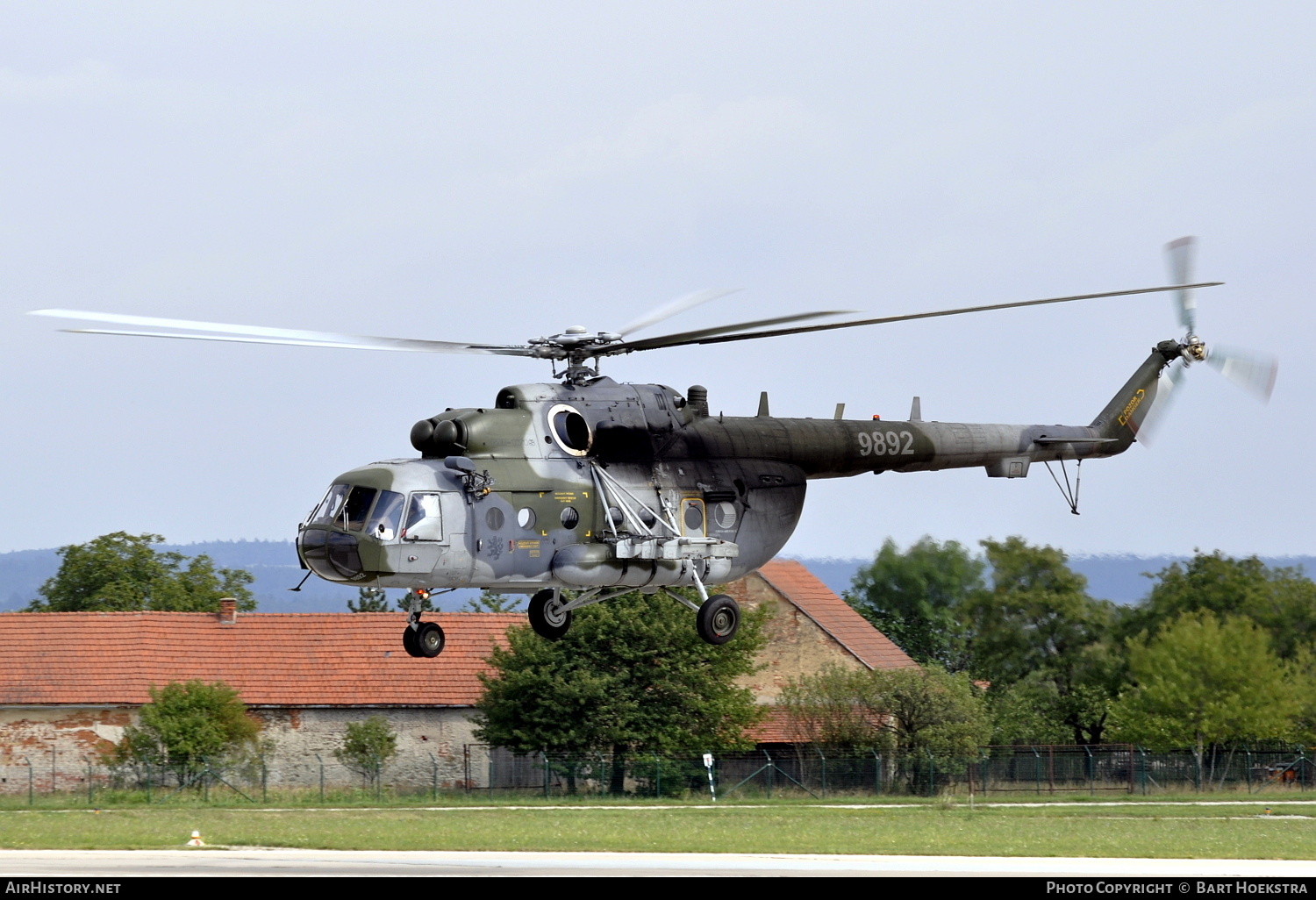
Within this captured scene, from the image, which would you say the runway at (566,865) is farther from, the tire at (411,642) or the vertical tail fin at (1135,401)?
the vertical tail fin at (1135,401)

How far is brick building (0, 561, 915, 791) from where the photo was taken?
5222 centimetres

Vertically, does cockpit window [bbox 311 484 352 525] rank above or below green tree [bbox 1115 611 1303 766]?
above

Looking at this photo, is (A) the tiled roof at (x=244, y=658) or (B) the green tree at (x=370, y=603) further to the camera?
(B) the green tree at (x=370, y=603)

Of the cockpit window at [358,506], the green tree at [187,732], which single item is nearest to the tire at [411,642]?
the cockpit window at [358,506]

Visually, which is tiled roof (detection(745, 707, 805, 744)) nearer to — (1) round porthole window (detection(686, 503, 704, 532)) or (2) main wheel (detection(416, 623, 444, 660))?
(1) round porthole window (detection(686, 503, 704, 532))

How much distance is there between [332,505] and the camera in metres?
23.3

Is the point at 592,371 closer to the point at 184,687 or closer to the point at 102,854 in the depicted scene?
the point at 102,854

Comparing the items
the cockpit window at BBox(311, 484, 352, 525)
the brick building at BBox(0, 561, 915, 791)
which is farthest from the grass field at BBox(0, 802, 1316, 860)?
the brick building at BBox(0, 561, 915, 791)

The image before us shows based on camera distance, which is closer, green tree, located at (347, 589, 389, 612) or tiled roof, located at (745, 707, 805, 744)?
tiled roof, located at (745, 707, 805, 744)

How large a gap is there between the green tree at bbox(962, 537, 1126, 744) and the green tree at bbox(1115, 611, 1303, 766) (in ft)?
13.1

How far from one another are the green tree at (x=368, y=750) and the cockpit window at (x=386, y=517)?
3056cm

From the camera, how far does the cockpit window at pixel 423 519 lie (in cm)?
2331

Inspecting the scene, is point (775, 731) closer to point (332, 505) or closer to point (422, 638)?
point (422, 638)
